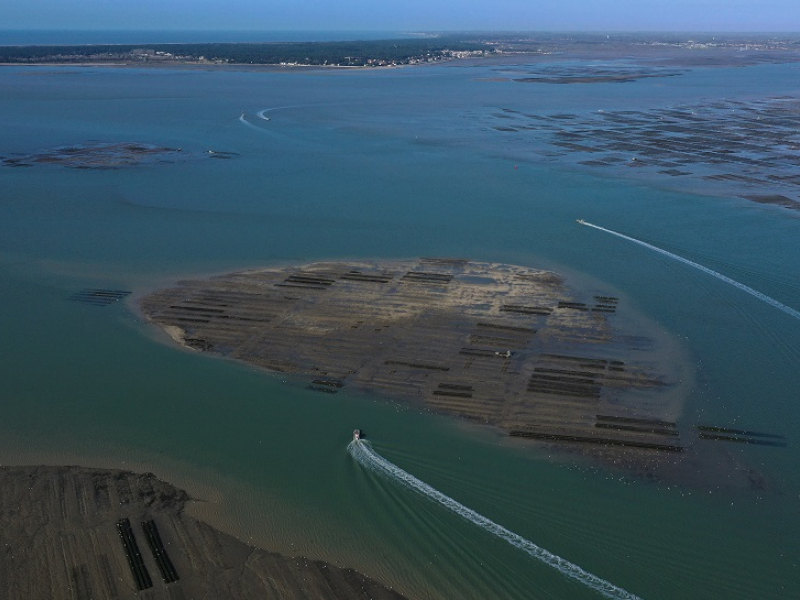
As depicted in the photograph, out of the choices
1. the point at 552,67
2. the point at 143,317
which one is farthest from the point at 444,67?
the point at 143,317

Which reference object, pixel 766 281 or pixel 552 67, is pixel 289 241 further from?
pixel 552 67

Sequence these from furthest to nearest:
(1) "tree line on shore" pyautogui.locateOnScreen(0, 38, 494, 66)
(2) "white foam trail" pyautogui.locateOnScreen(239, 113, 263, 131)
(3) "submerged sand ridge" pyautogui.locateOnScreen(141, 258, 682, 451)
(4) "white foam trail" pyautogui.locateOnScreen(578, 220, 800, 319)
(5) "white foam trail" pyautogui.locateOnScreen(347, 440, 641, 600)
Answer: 1. (1) "tree line on shore" pyautogui.locateOnScreen(0, 38, 494, 66)
2. (2) "white foam trail" pyautogui.locateOnScreen(239, 113, 263, 131)
3. (4) "white foam trail" pyautogui.locateOnScreen(578, 220, 800, 319)
4. (3) "submerged sand ridge" pyautogui.locateOnScreen(141, 258, 682, 451)
5. (5) "white foam trail" pyautogui.locateOnScreen(347, 440, 641, 600)

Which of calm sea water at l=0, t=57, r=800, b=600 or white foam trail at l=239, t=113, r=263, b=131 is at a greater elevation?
white foam trail at l=239, t=113, r=263, b=131

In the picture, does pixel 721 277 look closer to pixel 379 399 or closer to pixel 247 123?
pixel 379 399

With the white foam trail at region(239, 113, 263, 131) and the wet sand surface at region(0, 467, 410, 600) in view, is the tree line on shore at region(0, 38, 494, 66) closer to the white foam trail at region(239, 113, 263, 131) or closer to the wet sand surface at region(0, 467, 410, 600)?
the white foam trail at region(239, 113, 263, 131)

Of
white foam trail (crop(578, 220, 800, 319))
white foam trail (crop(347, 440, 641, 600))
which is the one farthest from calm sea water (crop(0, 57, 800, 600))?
white foam trail (crop(578, 220, 800, 319))
